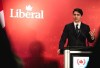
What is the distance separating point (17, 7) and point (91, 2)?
1240 mm

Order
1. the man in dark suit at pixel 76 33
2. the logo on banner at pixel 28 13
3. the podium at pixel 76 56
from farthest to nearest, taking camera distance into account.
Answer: the logo on banner at pixel 28 13 → the man in dark suit at pixel 76 33 → the podium at pixel 76 56

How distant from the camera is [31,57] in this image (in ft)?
17.1

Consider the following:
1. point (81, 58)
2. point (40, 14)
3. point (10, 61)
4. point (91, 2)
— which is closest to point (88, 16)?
point (91, 2)

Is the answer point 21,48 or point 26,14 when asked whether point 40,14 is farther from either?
point 21,48

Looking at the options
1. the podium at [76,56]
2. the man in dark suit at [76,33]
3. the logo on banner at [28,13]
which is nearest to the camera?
the podium at [76,56]

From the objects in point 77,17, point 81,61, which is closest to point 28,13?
point 77,17

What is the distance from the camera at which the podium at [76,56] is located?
8.54 feet

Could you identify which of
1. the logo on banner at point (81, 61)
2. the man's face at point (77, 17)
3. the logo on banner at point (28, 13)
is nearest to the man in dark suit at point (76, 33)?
the man's face at point (77, 17)

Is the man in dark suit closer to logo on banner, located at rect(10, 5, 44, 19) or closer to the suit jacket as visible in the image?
the suit jacket

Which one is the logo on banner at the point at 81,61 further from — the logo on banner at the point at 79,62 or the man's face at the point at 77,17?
the man's face at the point at 77,17

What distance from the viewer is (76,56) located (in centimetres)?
263

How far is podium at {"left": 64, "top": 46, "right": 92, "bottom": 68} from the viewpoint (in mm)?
2602

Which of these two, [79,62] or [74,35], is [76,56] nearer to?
[79,62]

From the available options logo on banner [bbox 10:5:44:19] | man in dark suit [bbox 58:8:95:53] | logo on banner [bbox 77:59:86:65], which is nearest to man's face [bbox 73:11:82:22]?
man in dark suit [bbox 58:8:95:53]
